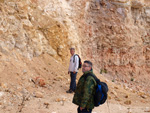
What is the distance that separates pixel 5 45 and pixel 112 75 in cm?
978

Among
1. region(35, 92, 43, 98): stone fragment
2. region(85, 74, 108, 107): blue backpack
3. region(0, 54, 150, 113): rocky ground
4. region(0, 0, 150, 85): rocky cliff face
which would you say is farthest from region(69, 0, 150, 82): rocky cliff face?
region(85, 74, 108, 107): blue backpack

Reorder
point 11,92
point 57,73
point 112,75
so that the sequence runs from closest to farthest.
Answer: point 11,92 → point 57,73 → point 112,75

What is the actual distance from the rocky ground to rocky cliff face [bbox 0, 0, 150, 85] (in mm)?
751

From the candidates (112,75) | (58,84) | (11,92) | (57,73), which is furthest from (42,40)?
(112,75)

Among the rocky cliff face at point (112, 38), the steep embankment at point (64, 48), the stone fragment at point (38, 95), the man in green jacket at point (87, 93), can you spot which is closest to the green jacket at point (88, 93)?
the man in green jacket at point (87, 93)

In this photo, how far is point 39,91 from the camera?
237 inches

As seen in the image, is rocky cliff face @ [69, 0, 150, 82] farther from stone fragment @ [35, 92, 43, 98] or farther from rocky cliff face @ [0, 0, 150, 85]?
stone fragment @ [35, 92, 43, 98]

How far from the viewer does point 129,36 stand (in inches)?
600

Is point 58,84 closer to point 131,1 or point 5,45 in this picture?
point 5,45

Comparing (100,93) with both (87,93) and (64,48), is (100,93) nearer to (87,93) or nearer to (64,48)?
(87,93)

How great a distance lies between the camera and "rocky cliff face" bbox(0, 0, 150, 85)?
7.84 meters

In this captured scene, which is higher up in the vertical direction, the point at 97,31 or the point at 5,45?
the point at 97,31

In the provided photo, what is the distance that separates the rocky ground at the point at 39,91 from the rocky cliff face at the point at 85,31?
751 mm

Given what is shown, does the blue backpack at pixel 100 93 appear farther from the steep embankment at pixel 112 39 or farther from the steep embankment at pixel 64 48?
the steep embankment at pixel 112 39
